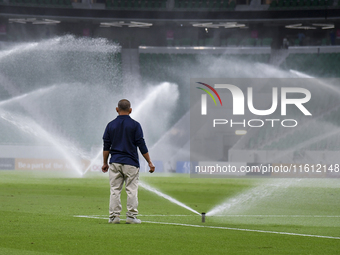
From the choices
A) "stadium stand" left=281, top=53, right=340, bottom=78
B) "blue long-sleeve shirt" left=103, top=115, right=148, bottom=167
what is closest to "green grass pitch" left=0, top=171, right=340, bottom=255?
"blue long-sleeve shirt" left=103, top=115, right=148, bottom=167

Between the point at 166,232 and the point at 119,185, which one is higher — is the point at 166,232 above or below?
below

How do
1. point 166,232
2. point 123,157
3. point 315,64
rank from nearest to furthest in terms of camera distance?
1. point 166,232
2. point 123,157
3. point 315,64

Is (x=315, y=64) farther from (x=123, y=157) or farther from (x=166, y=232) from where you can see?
(x=166, y=232)

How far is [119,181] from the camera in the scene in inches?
320

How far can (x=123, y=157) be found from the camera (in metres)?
8.06

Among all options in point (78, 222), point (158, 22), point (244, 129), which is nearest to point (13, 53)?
point (158, 22)

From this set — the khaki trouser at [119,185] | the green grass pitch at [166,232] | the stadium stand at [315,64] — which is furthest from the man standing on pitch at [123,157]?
the stadium stand at [315,64]

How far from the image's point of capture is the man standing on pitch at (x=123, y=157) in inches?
317

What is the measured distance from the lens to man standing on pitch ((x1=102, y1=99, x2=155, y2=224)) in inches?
317

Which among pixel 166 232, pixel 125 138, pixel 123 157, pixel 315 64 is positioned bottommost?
pixel 166 232

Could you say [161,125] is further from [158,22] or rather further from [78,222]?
[78,222]

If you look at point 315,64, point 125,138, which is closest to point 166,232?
point 125,138

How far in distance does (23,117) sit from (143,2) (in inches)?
594

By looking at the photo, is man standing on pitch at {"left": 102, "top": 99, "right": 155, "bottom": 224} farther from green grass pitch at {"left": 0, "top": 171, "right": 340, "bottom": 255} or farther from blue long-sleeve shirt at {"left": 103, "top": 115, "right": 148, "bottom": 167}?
green grass pitch at {"left": 0, "top": 171, "right": 340, "bottom": 255}
